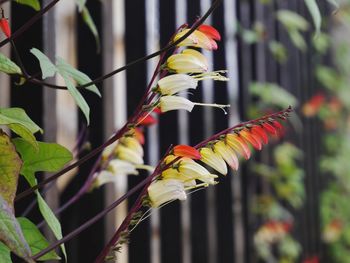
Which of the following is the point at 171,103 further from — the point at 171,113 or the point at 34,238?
the point at 171,113

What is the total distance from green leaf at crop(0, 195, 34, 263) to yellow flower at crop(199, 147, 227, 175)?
8.2 inches

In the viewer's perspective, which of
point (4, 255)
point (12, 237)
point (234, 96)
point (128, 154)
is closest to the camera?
point (12, 237)

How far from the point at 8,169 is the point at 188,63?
20cm

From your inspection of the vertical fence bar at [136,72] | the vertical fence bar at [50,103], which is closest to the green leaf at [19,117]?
the vertical fence bar at [50,103]

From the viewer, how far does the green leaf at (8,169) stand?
0.55m

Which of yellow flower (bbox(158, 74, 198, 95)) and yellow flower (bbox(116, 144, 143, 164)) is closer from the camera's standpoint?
yellow flower (bbox(158, 74, 198, 95))

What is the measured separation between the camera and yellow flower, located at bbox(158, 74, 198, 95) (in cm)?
64

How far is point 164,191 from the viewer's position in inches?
24.2

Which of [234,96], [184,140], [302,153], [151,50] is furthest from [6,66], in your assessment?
[302,153]

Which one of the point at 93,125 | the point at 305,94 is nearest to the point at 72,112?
the point at 305,94

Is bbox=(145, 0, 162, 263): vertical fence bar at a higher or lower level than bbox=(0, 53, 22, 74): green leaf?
higher

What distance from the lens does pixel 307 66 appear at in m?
3.10

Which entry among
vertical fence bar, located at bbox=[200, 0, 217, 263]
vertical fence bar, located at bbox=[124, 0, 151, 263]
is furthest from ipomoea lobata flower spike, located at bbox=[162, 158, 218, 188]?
vertical fence bar, located at bbox=[200, 0, 217, 263]

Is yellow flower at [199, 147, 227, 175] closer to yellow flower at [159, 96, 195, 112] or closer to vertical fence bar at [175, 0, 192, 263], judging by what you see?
yellow flower at [159, 96, 195, 112]
